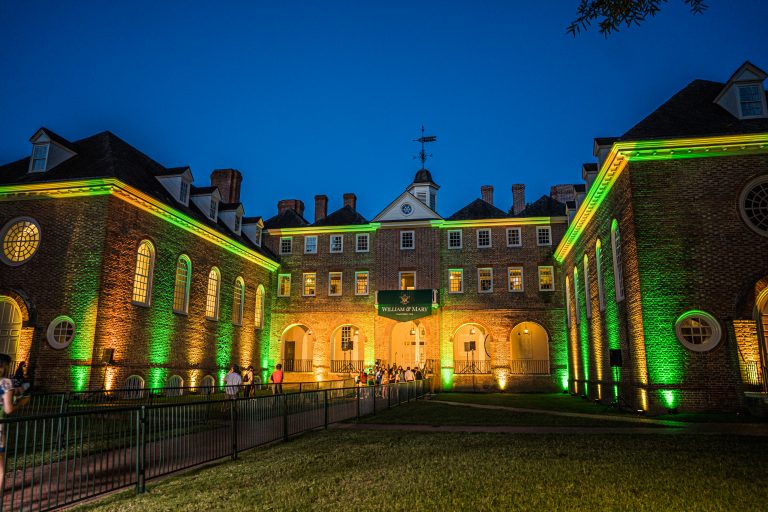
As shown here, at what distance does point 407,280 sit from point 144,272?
17.1 m

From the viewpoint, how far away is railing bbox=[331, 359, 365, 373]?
117ft

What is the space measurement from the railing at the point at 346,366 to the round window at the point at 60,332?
18131mm

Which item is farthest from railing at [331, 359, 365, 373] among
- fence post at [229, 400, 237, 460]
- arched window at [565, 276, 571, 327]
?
fence post at [229, 400, 237, 460]

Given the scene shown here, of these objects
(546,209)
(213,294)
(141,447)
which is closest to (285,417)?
(141,447)

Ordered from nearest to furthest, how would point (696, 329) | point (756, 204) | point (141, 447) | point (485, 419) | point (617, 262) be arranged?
point (141, 447)
point (485, 419)
point (696, 329)
point (756, 204)
point (617, 262)

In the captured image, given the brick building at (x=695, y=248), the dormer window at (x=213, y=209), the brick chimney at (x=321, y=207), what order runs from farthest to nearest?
1. the brick chimney at (x=321, y=207)
2. the dormer window at (x=213, y=209)
3. the brick building at (x=695, y=248)

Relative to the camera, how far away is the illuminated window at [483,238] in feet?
118

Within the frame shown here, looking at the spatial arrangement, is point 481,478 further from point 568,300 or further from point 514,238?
point 514,238

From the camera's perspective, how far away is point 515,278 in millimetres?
35312

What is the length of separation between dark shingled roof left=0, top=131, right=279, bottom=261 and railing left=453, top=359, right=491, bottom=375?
1758cm

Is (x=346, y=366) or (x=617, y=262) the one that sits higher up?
(x=617, y=262)

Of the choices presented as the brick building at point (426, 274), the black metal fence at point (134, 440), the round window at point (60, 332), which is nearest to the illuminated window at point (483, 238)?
the brick building at point (426, 274)

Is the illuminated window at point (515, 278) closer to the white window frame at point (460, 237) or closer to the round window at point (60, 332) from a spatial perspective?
the white window frame at point (460, 237)

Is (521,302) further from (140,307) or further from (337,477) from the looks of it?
(337,477)
